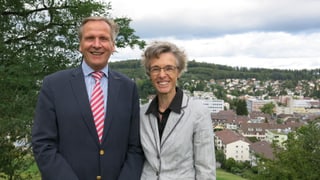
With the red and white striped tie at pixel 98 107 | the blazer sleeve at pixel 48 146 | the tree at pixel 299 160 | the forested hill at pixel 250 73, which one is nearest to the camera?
the blazer sleeve at pixel 48 146

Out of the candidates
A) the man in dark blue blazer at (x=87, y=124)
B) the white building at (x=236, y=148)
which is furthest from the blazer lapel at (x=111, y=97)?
A: the white building at (x=236, y=148)

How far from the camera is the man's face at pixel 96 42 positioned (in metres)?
2.57

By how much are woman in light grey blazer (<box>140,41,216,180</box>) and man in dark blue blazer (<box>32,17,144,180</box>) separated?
109 millimetres

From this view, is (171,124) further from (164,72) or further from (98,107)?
(98,107)

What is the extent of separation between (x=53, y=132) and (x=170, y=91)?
721 mm

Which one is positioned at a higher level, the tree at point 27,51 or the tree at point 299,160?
the tree at point 27,51

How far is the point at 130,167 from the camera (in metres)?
2.63

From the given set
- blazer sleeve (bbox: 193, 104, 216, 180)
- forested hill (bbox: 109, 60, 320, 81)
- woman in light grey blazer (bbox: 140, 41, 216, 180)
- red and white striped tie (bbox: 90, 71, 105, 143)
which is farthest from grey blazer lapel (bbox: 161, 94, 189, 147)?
forested hill (bbox: 109, 60, 320, 81)

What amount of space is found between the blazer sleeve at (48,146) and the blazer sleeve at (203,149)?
0.71m

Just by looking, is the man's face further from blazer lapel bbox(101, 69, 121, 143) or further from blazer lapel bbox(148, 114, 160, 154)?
blazer lapel bbox(148, 114, 160, 154)

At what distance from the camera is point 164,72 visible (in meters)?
2.64

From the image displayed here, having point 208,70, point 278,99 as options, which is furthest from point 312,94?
point 208,70

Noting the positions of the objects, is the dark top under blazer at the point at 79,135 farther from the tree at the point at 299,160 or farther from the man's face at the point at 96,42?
the tree at the point at 299,160

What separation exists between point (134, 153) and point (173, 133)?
27 cm
